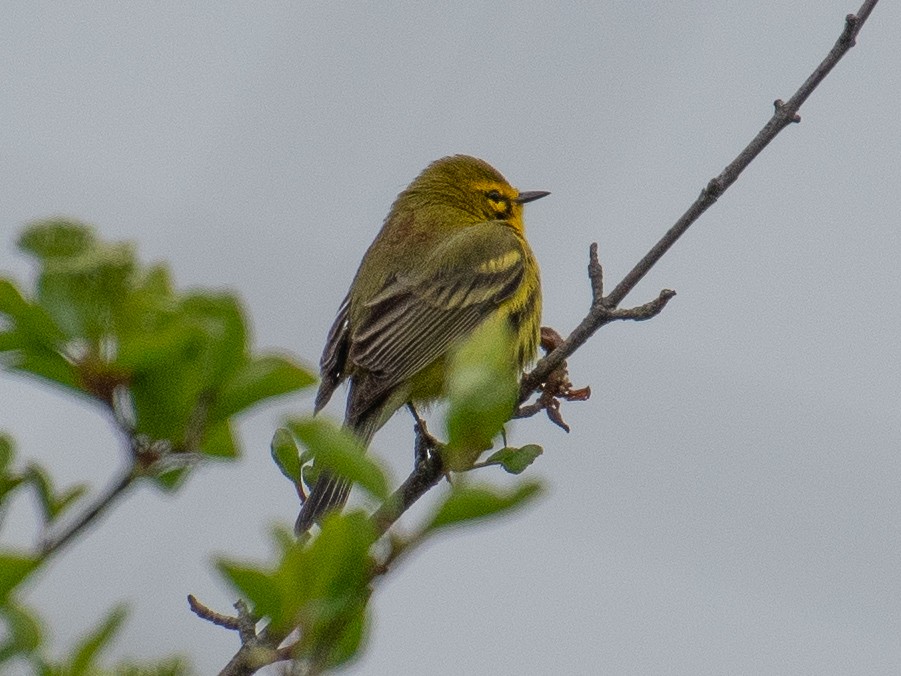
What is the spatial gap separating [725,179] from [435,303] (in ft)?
8.52

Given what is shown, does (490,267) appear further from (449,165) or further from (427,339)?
(449,165)

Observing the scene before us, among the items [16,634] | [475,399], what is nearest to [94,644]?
[16,634]

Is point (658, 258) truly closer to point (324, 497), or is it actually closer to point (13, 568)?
point (324, 497)

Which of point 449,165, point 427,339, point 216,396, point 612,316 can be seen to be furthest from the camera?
point 449,165

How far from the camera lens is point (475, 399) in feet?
3.82

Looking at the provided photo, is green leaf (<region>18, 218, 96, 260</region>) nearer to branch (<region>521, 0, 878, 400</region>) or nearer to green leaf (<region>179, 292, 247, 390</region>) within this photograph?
green leaf (<region>179, 292, 247, 390</region>)

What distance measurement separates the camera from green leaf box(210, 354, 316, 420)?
43.8 inches

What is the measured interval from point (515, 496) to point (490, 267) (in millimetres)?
4690

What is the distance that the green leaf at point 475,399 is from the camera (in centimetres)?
117

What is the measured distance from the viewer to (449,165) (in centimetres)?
683

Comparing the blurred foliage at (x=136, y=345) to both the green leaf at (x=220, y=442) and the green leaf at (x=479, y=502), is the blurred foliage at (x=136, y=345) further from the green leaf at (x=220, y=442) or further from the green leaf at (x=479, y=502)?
the green leaf at (x=479, y=502)

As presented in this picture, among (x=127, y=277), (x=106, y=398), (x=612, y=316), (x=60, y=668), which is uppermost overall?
(x=127, y=277)

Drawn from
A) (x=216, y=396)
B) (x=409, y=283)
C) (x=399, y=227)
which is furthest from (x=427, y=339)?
(x=216, y=396)

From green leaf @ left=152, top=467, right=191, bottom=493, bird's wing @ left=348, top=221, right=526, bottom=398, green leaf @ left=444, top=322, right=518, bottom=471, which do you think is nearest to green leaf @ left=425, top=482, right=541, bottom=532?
green leaf @ left=444, top=322, right=518, bottom=471
